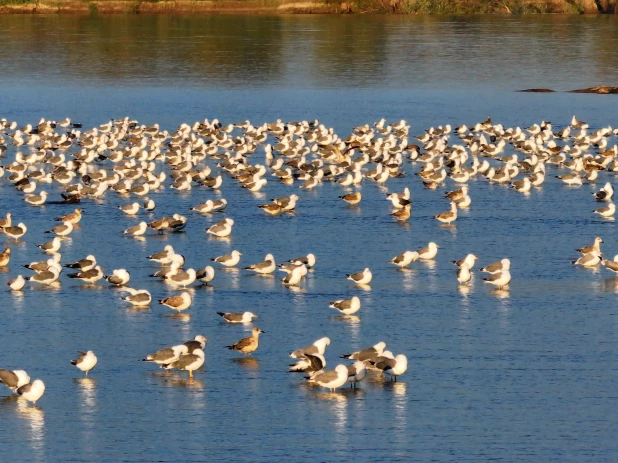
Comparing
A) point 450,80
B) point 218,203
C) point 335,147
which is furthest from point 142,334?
point 450,80

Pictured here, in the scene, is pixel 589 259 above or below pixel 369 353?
below

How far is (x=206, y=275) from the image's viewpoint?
3073cm

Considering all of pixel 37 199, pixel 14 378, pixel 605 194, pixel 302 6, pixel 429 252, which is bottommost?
pixel 37 199

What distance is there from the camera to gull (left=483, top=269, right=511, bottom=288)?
100 feet

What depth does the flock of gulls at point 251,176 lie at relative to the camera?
83.9 feet

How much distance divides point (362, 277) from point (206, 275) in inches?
135

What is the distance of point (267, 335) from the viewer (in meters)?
Answer: 26.8

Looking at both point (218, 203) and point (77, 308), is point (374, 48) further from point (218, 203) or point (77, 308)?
point (77, 308)

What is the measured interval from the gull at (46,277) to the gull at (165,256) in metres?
2.60

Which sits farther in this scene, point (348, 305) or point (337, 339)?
point (348, 305)

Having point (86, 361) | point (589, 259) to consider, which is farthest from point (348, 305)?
point (589, 259)

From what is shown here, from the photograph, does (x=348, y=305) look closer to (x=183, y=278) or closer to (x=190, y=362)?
(x=183, y=278)

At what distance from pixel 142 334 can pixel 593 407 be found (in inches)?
347

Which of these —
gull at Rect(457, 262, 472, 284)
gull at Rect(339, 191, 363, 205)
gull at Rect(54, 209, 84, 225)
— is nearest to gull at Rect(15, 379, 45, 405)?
gull at Rect(457, 262, 472, 284)
